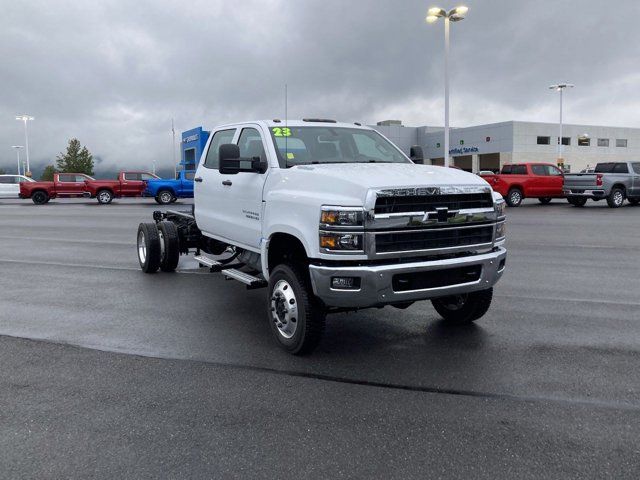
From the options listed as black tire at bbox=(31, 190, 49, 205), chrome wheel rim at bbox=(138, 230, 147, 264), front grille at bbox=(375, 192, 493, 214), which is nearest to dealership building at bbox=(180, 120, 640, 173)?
black tire at bbox=(31, 190, 49, 205)

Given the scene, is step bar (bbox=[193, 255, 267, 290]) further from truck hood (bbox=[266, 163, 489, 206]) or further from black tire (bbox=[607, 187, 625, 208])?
black tire (bbox=[607, 187, 625, 208])

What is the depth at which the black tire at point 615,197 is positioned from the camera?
82.7 feet

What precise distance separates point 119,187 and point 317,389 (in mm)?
33400

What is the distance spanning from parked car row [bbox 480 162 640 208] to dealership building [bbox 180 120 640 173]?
3553cm

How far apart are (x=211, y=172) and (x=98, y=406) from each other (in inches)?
147

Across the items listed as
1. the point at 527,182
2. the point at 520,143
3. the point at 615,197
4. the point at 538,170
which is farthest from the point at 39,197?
the point at 520,143

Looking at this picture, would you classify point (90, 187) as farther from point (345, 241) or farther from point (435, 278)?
point (435, 278)

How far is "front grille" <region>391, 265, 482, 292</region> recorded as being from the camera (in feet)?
15.4

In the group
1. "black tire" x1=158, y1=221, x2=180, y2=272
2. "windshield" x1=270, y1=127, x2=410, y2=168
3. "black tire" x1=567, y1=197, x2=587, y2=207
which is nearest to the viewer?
"windshield" x1=270, y1=127, x2=410, y2=168

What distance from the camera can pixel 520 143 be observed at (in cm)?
6462

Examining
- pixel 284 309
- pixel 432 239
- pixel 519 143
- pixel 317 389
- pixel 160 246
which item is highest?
pixel 519 143

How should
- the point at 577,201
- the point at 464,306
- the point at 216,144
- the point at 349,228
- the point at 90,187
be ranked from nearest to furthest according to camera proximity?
1. the point at 349,228
2. the point at 464,306
3. the point at 216,144
4. the point at 577,201
5. the point at 90,187

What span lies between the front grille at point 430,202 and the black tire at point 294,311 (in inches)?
38.4

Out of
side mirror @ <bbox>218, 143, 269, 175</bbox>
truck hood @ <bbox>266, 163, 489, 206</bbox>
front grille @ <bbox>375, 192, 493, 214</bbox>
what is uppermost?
side mirror @ <bbox>218, 143, 269, 175</bbox>
